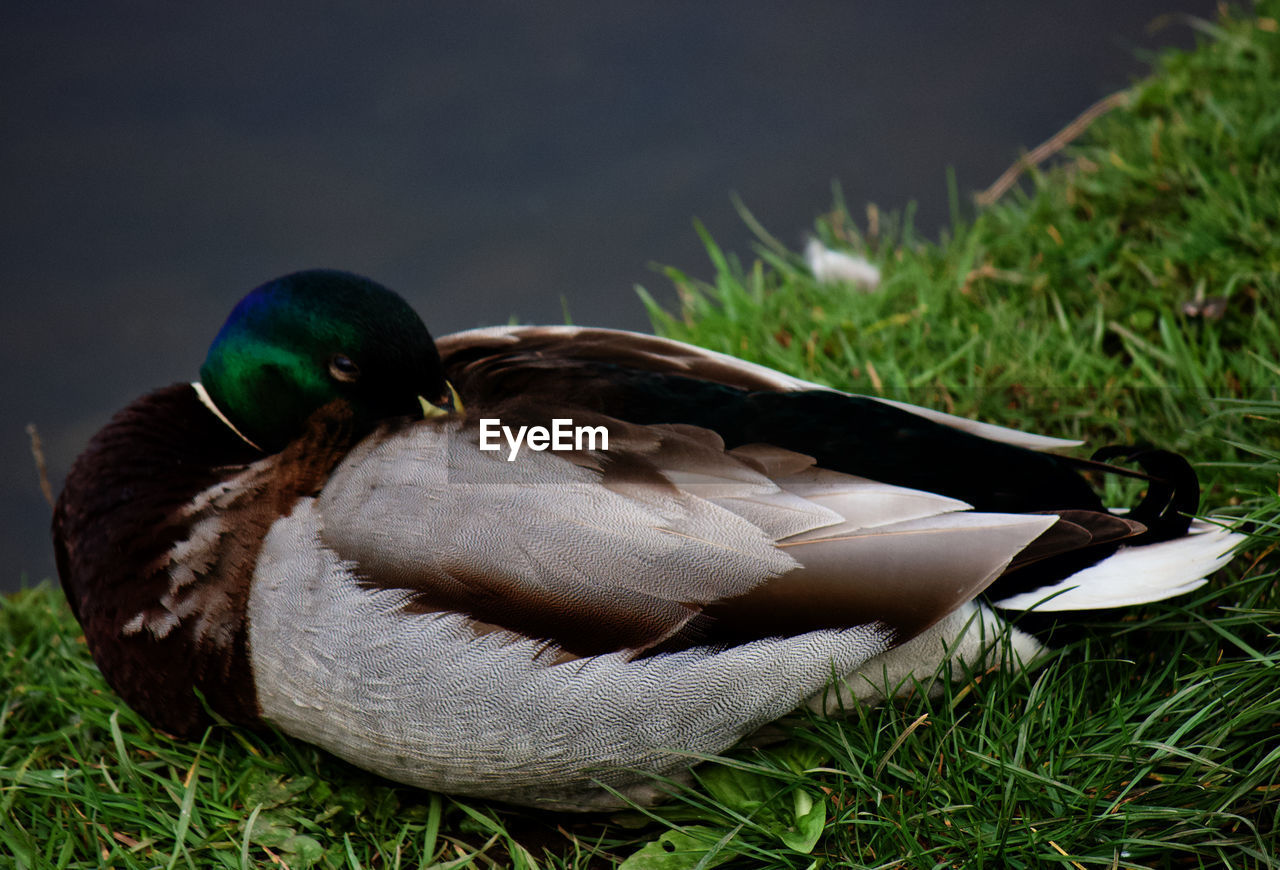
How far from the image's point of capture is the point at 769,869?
194 cm

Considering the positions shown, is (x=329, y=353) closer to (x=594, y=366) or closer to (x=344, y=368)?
(x=344, y=368)

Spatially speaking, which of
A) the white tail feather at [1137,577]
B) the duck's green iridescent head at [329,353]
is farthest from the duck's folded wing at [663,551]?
the duck's green iridescent head at [329,353]

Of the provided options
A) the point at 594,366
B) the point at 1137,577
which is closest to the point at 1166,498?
the point at 1137,577

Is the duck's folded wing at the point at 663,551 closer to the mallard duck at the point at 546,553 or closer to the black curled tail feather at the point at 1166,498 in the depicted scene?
the mallard duck at the point at 546,553

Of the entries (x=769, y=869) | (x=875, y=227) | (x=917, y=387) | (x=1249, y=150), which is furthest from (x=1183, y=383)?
(x=769, y=869)

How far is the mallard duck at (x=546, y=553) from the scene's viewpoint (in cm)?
181

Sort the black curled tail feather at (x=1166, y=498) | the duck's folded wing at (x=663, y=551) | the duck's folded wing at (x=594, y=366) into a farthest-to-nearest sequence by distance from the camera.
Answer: the duck's folded wing at (x=594, y=366), the black curled tail feather at (x=1166, y=498), the duck's folded wing at (x=663, y=551)

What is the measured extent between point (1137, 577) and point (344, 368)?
1.72m

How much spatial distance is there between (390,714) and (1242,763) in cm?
166

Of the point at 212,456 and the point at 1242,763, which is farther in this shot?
the point at 212,456

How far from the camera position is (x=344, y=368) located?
7.07ft

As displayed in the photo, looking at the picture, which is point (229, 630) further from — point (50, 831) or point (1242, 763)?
point (1242, 763)

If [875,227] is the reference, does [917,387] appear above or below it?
below

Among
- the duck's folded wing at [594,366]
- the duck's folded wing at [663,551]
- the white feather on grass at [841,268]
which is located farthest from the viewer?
the white feather on grass at [841,268]
